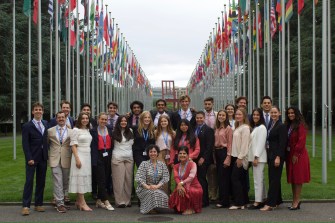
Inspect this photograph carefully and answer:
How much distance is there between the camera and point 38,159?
9.34 meters

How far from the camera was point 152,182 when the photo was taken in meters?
9.65

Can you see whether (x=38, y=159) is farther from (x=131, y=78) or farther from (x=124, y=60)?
(x=131, y=78)

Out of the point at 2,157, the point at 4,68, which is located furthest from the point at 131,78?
the point at 2,157

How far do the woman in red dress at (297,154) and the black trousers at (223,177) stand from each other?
1.25 meters

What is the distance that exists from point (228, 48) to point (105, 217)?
25.0 metres

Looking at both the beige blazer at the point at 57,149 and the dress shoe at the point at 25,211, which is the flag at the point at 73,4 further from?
the dress shoe at the point at 25,211

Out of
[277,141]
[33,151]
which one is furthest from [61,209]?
[277,141]

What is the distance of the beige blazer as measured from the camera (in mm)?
9617

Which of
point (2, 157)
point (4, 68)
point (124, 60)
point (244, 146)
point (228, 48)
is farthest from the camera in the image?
point (124, 60)

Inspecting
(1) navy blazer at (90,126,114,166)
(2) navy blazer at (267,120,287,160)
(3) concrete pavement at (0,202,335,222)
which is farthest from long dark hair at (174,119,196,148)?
(1) navy blazer at (90,126,114,166)

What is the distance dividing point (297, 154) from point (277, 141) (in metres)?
0.46

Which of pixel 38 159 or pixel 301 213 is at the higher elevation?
pixel 38 159

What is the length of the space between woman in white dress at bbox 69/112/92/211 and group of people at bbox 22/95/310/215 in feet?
0.07

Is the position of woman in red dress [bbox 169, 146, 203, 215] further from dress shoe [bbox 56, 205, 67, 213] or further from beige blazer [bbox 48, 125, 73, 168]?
beige blazer [bbox 48, 125, 73, 168]
